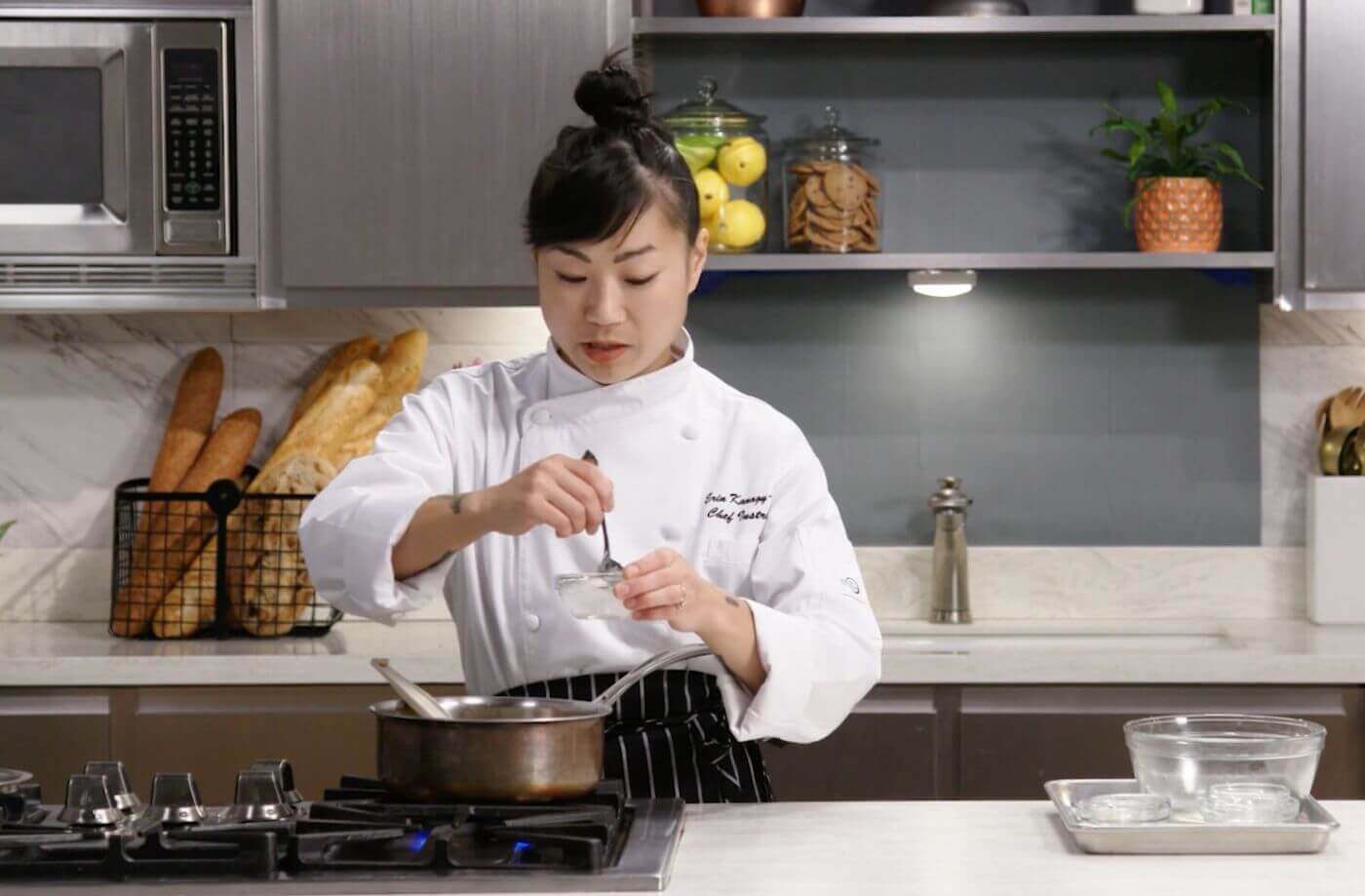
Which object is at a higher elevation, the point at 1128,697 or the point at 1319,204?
the point at 1319,204

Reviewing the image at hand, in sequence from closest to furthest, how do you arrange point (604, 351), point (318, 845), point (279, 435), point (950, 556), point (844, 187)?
point (318, 845)
point (604, 351)
point (844, 187)
point (950, 556)
point (279, 435)

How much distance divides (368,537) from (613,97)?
493 mm

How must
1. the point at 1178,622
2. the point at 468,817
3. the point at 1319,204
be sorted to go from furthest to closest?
the point at 1178,622
the point at 1319,204
the point at 468,817

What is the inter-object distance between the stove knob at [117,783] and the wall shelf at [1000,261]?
5.40 feet

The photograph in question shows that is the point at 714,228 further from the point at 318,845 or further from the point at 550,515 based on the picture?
the point at 318,845

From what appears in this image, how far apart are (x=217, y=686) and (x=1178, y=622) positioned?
1711mm

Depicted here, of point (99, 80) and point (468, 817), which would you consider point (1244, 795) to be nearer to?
point (468, 817)

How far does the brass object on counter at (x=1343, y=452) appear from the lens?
308 centimetres

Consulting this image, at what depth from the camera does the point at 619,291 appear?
164 centimetres

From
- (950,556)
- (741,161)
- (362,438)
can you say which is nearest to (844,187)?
(741,161)

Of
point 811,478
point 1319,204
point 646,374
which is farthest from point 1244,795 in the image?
point 1319,204

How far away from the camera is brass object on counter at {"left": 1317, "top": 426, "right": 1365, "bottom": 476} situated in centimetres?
308

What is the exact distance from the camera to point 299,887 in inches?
49.6

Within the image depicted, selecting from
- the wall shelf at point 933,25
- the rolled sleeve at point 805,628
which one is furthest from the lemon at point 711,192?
the rolled sleeve at point 805,628
